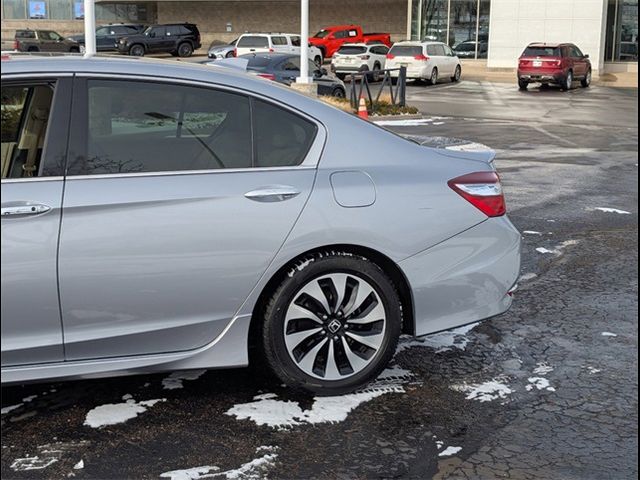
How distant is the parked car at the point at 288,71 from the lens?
25.3 metres

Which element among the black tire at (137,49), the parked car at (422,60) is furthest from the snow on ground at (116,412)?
the black tire at (137,49)

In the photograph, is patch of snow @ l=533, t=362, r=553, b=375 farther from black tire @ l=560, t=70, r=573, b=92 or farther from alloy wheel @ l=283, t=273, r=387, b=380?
black tire @ l=560, t=70, r=573, b=92

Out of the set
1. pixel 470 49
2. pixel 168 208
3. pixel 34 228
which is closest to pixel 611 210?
pixel 168 208

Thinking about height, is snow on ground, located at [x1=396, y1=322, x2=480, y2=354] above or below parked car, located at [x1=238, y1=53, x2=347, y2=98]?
below

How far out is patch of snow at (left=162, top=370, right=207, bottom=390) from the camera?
15.1ft

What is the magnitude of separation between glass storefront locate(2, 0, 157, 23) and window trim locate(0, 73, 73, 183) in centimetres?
6295

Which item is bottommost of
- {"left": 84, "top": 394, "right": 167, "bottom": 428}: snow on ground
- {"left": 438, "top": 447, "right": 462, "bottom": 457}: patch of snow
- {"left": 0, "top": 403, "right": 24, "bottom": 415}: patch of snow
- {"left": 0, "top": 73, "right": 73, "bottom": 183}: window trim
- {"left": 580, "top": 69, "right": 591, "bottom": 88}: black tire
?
{"left": 438, "top": 447, "right": 462, "bottom": 457}: patch of snow

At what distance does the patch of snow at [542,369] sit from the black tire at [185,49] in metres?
47.5

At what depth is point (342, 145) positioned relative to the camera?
174 inches

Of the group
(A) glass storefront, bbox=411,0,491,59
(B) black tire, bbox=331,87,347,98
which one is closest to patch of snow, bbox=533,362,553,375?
(B) black tire, bbox=331,87,347,98

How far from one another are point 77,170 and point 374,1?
56.7 metres

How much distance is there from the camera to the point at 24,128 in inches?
165

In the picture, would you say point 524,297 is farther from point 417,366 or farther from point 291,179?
point 291,179

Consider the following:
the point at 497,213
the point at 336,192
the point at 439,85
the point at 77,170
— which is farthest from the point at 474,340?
the point at 439,85
